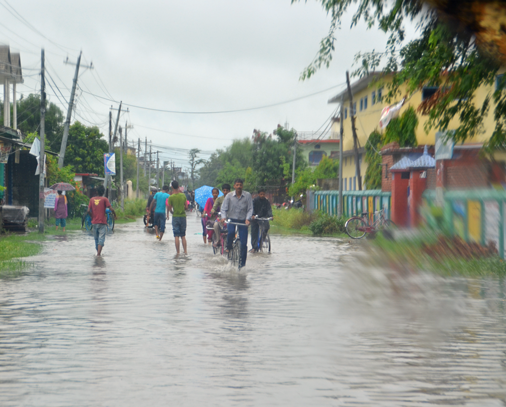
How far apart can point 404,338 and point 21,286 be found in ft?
21.6

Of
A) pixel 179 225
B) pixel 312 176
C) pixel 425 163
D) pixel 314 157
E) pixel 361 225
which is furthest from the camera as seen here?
pixel 314 157

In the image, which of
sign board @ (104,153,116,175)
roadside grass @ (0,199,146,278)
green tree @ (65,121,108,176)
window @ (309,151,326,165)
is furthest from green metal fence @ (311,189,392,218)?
window @ (309,151,326,165)

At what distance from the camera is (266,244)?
19.6 m

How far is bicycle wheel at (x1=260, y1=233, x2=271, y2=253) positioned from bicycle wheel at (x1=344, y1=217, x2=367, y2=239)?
22.3ft

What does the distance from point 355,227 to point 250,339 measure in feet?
65.5

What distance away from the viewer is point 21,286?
11.2 meters

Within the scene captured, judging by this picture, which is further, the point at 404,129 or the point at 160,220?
the point at 160,220

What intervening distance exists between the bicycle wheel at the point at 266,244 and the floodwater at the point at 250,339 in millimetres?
5514

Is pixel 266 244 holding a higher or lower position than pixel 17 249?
higher

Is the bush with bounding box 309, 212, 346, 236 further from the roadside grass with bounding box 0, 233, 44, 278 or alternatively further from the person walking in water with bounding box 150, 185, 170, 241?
the roadside grass with bounding box 0, 233, 44, 278

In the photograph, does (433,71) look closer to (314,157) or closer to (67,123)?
(67,123)

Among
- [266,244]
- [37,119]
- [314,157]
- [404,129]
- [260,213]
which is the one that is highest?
[37,119]

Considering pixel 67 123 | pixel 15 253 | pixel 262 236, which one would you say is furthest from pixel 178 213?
pixel 67 123

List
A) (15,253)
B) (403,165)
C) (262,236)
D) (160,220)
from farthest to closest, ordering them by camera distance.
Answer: (403,165) → (160,220) → (262,236) → (15,253)
